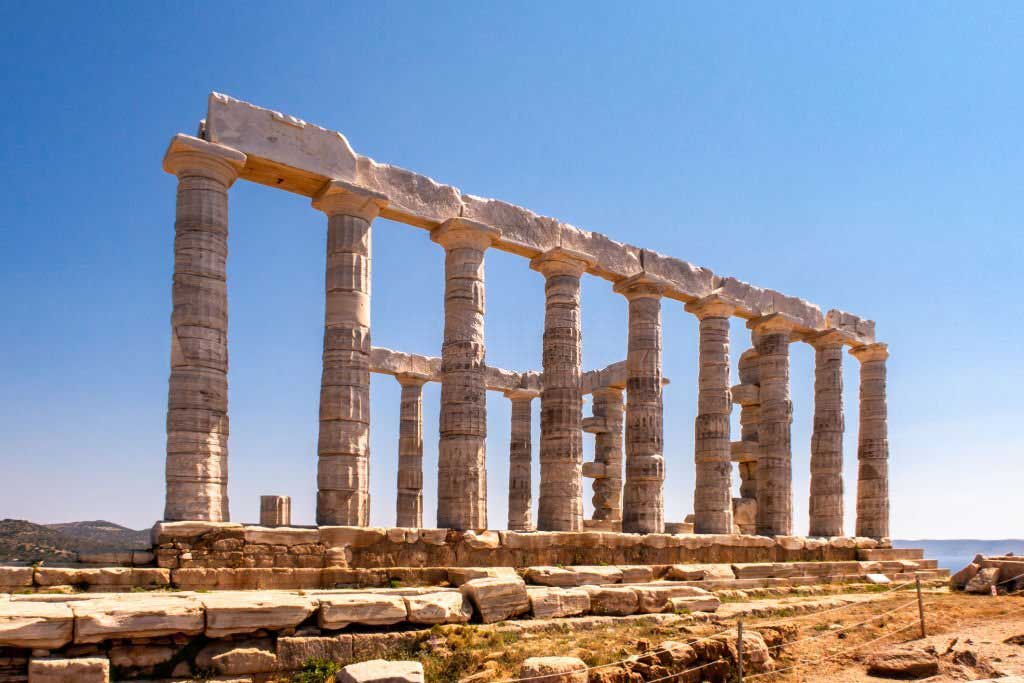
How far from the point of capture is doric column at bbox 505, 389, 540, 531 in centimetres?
2673

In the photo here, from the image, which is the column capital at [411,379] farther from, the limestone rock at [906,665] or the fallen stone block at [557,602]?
the limestone rock at [906,665]

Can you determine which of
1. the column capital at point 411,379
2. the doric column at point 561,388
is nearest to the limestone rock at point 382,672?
the doric column at point 561,388

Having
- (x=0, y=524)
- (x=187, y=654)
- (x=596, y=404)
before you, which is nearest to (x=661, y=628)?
(x=187, y=654)

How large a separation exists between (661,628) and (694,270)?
13.2m

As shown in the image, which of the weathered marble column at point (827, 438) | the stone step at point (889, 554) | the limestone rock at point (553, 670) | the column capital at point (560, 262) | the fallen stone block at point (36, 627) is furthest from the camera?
the weathered marble column at point (827, 438)

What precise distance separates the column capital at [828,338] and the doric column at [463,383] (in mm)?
13570

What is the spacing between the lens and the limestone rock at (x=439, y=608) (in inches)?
485

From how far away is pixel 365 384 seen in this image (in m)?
18.4

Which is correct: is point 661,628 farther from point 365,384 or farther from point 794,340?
point 794,340

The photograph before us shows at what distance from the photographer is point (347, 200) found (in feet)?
60.5

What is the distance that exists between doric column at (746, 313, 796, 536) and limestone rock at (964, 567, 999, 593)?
21.6 feet

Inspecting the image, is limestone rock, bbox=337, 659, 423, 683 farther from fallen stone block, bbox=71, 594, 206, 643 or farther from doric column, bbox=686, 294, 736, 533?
doric column, bbox=686, 294, 736, 533

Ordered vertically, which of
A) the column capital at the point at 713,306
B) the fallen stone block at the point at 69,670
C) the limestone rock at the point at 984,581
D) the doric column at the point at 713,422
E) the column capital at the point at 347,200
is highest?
the column capital at the point at 347,200

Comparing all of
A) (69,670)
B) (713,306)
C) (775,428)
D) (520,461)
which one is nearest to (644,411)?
(713,306)
